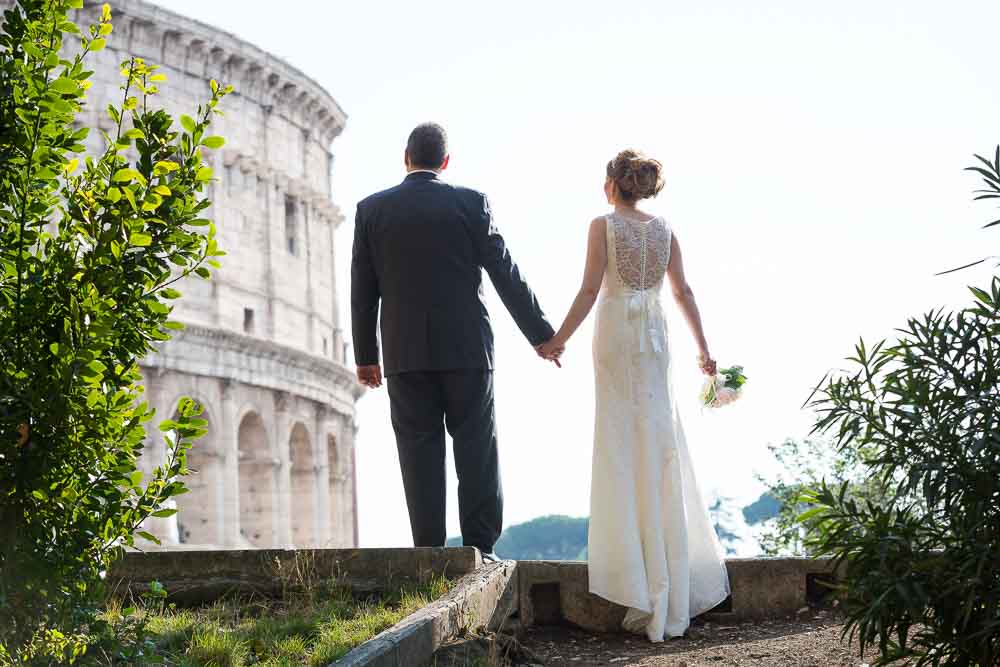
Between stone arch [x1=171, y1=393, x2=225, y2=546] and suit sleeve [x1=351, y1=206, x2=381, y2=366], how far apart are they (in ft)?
94.9

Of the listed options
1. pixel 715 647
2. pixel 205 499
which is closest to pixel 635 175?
pixel 715 647

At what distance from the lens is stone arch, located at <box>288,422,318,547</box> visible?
4153 centimetres

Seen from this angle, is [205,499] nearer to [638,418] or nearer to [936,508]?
[638,418]

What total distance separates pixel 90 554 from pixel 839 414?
213 centimetres

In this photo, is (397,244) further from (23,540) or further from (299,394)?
(299,394)

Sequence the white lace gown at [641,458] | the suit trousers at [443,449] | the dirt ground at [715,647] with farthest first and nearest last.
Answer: the suit trousers at [443,449] → the white lace gown at [641,458] → the dirt ground at [715,647]

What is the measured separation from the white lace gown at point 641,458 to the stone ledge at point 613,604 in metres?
0.15

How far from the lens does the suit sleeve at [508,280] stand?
754cm

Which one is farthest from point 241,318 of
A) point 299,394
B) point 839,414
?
point 839,414

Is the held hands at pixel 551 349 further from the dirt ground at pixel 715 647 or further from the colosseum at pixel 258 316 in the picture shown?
the colosseum at pixel 258 316

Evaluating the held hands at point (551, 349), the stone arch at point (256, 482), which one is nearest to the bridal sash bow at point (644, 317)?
the held hands at point (551, 349)

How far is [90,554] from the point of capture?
12.6ft

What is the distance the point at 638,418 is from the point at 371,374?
4.63 ft

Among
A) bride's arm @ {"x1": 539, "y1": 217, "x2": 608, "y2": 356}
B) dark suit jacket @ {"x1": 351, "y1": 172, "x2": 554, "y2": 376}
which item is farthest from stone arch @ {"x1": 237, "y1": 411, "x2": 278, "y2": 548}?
bride's arm @ {"x1": 539, "y1": 217, "x2": 608, "y2": 356}
